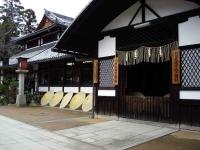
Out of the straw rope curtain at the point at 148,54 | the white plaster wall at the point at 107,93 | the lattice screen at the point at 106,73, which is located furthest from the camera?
the lattice screen at the point at 106,73

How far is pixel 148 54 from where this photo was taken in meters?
10.8

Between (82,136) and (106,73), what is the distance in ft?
14.1

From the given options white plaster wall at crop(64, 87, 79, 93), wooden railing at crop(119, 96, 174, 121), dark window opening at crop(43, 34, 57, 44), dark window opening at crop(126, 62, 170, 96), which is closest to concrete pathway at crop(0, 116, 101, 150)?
wooden railing at crop(119, 96, 174, 121)

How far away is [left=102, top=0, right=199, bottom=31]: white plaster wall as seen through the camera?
9875 mm

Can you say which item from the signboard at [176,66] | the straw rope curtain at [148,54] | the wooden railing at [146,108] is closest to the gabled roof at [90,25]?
the straw rope curtain at [148,54]

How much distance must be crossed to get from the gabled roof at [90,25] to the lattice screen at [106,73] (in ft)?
3.37

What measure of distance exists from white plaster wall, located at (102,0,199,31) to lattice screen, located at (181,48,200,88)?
4.97 feet

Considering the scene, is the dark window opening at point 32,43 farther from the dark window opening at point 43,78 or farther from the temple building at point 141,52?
the temple building at point 141,52

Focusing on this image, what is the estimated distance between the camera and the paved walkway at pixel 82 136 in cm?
805

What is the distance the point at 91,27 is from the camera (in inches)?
507

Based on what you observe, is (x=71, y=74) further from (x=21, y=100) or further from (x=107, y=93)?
(x=107, y=93)

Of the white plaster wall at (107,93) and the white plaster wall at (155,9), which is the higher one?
the white plaster wall at (155,9)

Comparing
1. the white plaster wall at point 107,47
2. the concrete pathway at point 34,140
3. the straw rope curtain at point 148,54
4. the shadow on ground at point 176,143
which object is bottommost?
the concrete pathway at point 34,140

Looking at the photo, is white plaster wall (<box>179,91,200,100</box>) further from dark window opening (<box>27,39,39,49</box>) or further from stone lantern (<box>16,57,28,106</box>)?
dark window opening (<box>27,39,39,49</box>)
